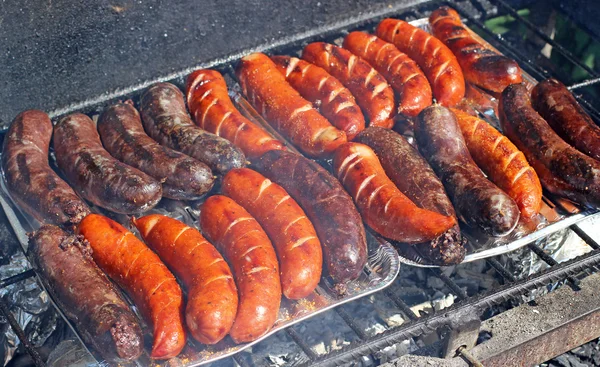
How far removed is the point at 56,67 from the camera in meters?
5.55

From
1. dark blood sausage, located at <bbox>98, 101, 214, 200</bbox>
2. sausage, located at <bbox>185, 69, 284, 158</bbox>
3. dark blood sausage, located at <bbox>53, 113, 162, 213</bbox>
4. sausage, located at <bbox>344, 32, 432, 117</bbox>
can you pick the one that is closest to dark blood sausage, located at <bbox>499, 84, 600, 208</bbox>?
sausage, located at <bbox>344, 32, 432, 117</bbox>

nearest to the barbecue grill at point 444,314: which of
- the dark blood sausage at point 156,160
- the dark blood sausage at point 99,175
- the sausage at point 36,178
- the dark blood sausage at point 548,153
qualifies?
the dark blood sausage at point 548,153

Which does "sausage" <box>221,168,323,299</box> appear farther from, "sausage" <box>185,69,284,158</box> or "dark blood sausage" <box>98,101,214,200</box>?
"sausage" <box>185,69,284,158</box>

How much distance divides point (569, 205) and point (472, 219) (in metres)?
0.81

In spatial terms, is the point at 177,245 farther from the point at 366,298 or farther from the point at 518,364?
the point at 518,364

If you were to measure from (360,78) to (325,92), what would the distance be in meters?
0.34

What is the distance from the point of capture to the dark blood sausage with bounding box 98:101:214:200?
4.65 meters

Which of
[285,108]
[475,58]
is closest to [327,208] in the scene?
[285,108]

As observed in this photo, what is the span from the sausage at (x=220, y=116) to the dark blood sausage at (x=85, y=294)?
4.39 ft

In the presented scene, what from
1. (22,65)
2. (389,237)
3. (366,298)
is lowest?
(366,298)

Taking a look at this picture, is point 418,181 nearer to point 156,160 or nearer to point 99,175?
point 156,160

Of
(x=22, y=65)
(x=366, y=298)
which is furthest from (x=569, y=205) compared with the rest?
(x=22, y=65)

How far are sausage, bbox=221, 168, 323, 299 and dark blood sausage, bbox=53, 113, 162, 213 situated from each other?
1.71 feet

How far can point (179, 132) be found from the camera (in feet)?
16.5
